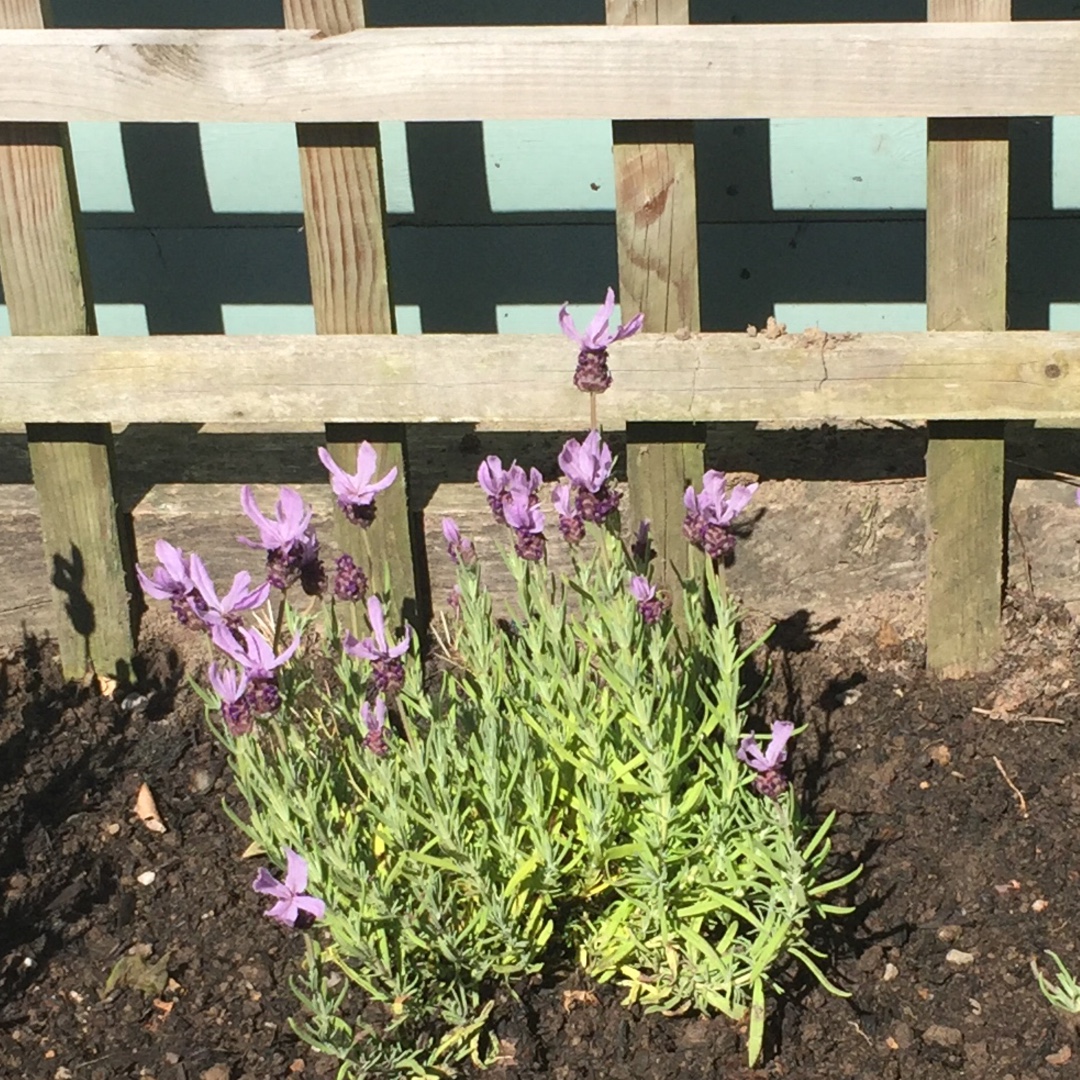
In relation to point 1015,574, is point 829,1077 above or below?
below

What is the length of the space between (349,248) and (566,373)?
1.60 feet

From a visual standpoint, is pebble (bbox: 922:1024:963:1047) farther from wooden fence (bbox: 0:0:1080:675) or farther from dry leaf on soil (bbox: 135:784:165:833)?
dry leaf on soil (bbox: 135:784:165:833)

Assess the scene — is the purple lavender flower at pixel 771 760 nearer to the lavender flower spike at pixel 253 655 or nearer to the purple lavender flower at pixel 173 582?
the lavender flower spike at pixel 253 655

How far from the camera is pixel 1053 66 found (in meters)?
2.95

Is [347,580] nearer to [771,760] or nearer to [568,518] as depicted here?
[568,518]

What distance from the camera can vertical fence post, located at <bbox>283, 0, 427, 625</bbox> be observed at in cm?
310

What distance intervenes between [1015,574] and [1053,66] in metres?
1.06

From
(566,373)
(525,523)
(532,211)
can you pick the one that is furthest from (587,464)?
(532,211)

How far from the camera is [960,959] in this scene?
2.71 m

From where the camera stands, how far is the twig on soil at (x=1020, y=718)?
3246 mm

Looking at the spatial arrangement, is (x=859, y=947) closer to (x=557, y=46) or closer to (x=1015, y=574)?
(x=1015, y=574)

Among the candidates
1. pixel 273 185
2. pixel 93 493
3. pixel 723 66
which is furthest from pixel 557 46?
pixel 93 493

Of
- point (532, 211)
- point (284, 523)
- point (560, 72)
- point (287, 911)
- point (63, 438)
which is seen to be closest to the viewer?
point (287, 911)

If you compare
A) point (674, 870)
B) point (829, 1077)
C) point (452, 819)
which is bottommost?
point (829, 1077)
